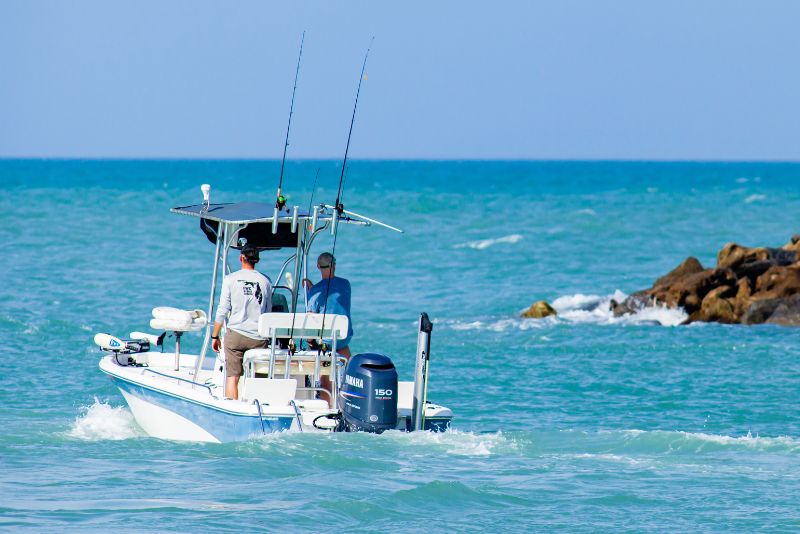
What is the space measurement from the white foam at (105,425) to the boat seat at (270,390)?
74.2 inches

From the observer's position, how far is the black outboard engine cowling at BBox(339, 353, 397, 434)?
10914 millimetres

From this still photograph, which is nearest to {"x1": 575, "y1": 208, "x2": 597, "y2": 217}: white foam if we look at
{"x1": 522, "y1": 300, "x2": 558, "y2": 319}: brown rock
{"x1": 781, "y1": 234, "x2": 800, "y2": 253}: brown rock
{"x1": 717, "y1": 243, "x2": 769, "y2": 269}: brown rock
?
{"x1": 781, "y1": 234, "x2": 800, "y2": 253}: brown rock

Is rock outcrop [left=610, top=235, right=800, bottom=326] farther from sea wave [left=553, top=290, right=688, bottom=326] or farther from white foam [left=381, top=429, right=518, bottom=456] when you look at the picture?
white foam [left=381, top=429, right=518, bottom=456]

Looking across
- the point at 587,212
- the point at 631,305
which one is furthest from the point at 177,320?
the point at 587,212

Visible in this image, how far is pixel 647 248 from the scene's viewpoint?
41.2 m

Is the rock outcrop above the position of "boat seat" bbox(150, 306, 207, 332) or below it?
above

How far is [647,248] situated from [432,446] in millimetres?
30719

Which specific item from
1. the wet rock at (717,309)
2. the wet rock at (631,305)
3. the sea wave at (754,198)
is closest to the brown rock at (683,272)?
the wet rock at (631,305)

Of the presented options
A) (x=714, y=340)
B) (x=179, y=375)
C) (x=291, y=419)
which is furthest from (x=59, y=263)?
(x=291, y=419)

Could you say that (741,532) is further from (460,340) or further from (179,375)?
(460,340)

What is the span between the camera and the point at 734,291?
938 inches

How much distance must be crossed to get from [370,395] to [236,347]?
150 cm

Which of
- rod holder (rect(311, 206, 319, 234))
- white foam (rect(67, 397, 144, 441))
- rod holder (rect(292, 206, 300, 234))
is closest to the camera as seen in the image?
rod holder (rect(311, 206, 319, 234))

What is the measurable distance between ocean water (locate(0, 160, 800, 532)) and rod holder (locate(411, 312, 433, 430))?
0.56ft
